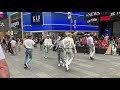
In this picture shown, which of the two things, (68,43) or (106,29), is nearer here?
(68,43)

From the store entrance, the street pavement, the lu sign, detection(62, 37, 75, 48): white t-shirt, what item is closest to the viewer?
the street pavement

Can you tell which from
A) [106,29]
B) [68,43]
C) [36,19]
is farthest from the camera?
[36,19]

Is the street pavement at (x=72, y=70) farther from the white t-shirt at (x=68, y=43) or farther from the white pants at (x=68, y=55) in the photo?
the white t-shirt at (x=68, y=43)

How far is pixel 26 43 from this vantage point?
32.4 feet

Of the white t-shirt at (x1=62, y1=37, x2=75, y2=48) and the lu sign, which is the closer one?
the white t-shirt at (x1=62, y1=37, x2=75, y2=48)

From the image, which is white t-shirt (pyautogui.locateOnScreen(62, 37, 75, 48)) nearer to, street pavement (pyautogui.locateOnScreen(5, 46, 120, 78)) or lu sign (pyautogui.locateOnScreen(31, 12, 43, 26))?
street pavement (pyautogui.locateOnScreen(5, 46, 120, 78))

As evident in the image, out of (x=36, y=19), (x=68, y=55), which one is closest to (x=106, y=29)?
(x=68, y=55)

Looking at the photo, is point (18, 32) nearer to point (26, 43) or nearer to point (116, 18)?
point (116, 18)

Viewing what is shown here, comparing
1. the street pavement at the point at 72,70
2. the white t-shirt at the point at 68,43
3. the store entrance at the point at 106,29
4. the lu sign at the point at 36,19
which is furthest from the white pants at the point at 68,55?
the lu sign at the point at 36,19

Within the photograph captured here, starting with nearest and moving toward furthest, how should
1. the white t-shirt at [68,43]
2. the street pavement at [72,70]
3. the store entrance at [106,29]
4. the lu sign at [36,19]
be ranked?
the street pavement at [72,70], the white t-shirt at [68,43], the store entrance at [106,29], the lu sign at [36,19]

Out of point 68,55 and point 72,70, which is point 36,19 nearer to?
point 68,55

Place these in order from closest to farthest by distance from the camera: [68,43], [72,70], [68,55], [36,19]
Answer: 1. [72,70]
2. [68,43]
3. [68,55]
4. [36,19]

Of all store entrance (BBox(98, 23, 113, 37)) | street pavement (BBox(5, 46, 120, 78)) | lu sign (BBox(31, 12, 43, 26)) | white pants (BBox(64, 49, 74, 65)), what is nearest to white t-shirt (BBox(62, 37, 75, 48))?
white pants (BBox(64, 49, 74, 65))
